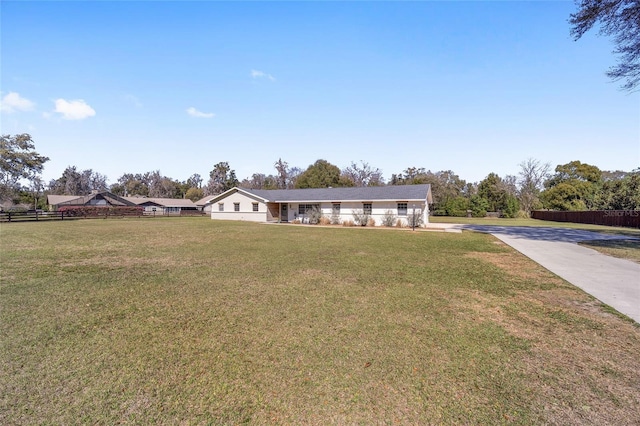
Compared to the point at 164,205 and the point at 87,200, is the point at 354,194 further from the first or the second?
the point at 87,200

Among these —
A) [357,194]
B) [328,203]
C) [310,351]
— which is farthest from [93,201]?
[310,351]

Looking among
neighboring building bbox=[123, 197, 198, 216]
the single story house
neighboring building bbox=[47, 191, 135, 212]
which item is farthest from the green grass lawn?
neighboring building bbox=[123, 197, 198, 216]

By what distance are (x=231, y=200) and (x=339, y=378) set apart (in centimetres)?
3196

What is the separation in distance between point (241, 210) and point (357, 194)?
1311 centimetres

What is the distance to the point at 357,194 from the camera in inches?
1113

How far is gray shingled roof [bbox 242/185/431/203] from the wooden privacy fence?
54.2 ft

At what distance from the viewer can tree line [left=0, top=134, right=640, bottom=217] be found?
41.3 m

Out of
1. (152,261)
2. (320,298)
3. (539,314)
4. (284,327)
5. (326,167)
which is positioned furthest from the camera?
(326,167)

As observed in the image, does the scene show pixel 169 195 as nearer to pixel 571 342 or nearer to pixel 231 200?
pixel 231 200

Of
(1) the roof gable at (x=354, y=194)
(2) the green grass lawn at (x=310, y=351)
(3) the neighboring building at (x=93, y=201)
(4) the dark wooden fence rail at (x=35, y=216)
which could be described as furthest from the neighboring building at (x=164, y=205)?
(2) the green grass lawn at (x=310, y=351)

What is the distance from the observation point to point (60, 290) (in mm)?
5863

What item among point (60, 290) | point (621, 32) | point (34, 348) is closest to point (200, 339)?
point (34, 348)

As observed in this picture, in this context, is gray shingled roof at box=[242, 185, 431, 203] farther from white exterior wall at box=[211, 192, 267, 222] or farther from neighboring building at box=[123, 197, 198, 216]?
neighboring building at box=[123, 197, 198, 216]

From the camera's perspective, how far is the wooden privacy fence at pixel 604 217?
82.5 feet
